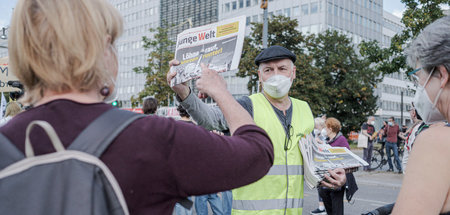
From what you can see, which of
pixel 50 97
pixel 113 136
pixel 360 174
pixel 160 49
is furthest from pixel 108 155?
pixel 160 49

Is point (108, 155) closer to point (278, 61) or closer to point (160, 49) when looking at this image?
point (278, 61)

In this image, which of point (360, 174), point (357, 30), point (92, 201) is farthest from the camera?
point (357, 30)

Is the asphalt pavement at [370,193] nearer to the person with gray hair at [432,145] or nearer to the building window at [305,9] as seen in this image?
the person with gray hair at [432,145]

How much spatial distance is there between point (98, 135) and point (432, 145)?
1.23 m

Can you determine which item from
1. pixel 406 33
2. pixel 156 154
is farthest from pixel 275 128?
pixel 406 33

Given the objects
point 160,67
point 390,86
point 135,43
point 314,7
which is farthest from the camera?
→ point 135,43

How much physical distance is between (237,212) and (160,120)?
1.82 metres

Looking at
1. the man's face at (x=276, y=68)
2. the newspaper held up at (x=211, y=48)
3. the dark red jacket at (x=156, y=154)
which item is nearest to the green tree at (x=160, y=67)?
the man's face at (x=276, y=68)

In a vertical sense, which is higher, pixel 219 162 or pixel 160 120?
pixel 160 120

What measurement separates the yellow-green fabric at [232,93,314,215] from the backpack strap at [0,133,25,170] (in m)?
1.90

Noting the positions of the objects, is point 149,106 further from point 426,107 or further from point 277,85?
point 426,107

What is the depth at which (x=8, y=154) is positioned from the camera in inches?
41.5

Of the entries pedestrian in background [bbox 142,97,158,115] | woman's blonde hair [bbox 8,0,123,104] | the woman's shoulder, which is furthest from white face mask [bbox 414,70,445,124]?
pedestrian in background [bbox 142,97,158,115]

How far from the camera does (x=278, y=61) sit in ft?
10.3
